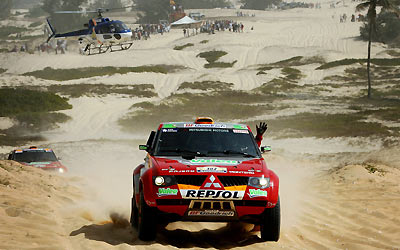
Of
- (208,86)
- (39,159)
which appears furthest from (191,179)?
(208,86)

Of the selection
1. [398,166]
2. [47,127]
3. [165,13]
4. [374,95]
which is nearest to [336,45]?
[374,95]

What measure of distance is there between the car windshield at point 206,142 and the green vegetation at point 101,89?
138 feet

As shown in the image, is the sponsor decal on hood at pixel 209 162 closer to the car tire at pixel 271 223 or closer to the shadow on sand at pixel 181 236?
the car tire at pixel 271 223

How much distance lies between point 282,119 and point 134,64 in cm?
3813

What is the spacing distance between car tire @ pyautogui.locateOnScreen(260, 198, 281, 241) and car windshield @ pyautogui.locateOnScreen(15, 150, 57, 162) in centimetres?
1274

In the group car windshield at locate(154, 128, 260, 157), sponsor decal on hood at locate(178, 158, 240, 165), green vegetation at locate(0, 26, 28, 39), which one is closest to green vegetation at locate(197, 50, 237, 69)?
green vegetation at locate(0, 26, 28, 39)

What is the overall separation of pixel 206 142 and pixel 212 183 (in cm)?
159

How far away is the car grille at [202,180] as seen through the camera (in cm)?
952

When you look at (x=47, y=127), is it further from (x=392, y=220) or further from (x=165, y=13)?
(x=165, y=13)

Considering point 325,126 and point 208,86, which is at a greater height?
point 325,126

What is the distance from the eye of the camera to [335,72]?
6444cm

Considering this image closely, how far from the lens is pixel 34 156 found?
21.8 metres

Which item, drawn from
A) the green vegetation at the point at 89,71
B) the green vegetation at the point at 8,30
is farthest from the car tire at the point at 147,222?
the green vegetation at the point at 8,30

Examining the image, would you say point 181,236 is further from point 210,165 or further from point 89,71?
point 89,71
